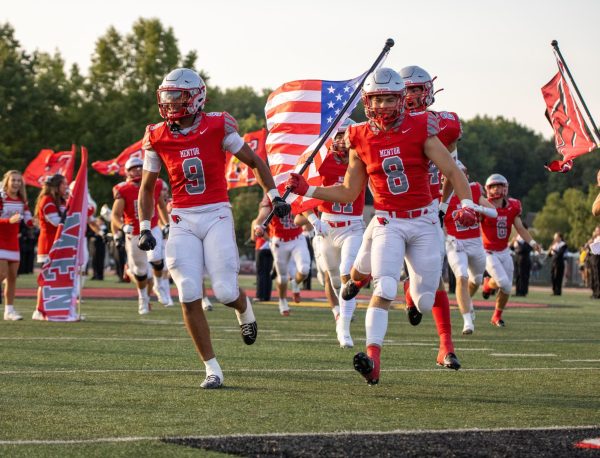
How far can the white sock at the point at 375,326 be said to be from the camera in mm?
8727

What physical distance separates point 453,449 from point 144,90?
2255 inches

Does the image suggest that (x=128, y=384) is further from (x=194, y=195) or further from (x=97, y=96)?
(x=97, y=96)

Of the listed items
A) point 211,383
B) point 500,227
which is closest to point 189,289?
point 211,383

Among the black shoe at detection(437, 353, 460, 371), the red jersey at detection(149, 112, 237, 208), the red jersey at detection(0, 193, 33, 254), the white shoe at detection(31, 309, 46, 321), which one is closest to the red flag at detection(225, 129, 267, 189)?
the red jersey at detection(0, 193, 33, 254)

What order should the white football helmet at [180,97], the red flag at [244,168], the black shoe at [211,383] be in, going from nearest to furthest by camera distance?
the black shoe at [211,383], the white football helmet at [180,97], the red flag at [244,168]

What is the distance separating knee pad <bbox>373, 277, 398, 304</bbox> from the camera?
28.7 ft

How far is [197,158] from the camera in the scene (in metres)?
8.94

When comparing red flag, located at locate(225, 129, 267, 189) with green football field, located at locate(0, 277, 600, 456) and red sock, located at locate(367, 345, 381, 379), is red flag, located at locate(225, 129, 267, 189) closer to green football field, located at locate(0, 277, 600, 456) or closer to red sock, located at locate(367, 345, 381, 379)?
green football field, located at locate(0, 277, 600, 456)

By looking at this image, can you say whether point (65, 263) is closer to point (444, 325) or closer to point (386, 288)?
point (444, 325)

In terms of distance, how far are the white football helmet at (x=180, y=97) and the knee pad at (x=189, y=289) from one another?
48.7 inches

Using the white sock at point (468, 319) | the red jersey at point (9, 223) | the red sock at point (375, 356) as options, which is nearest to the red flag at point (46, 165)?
the red jersey at point (9, 223)

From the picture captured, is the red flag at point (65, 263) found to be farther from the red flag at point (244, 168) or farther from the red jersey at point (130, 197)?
the red flag at point (244, 168)

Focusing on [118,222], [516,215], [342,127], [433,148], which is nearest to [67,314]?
[118,222]

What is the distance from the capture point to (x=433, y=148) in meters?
8.83
